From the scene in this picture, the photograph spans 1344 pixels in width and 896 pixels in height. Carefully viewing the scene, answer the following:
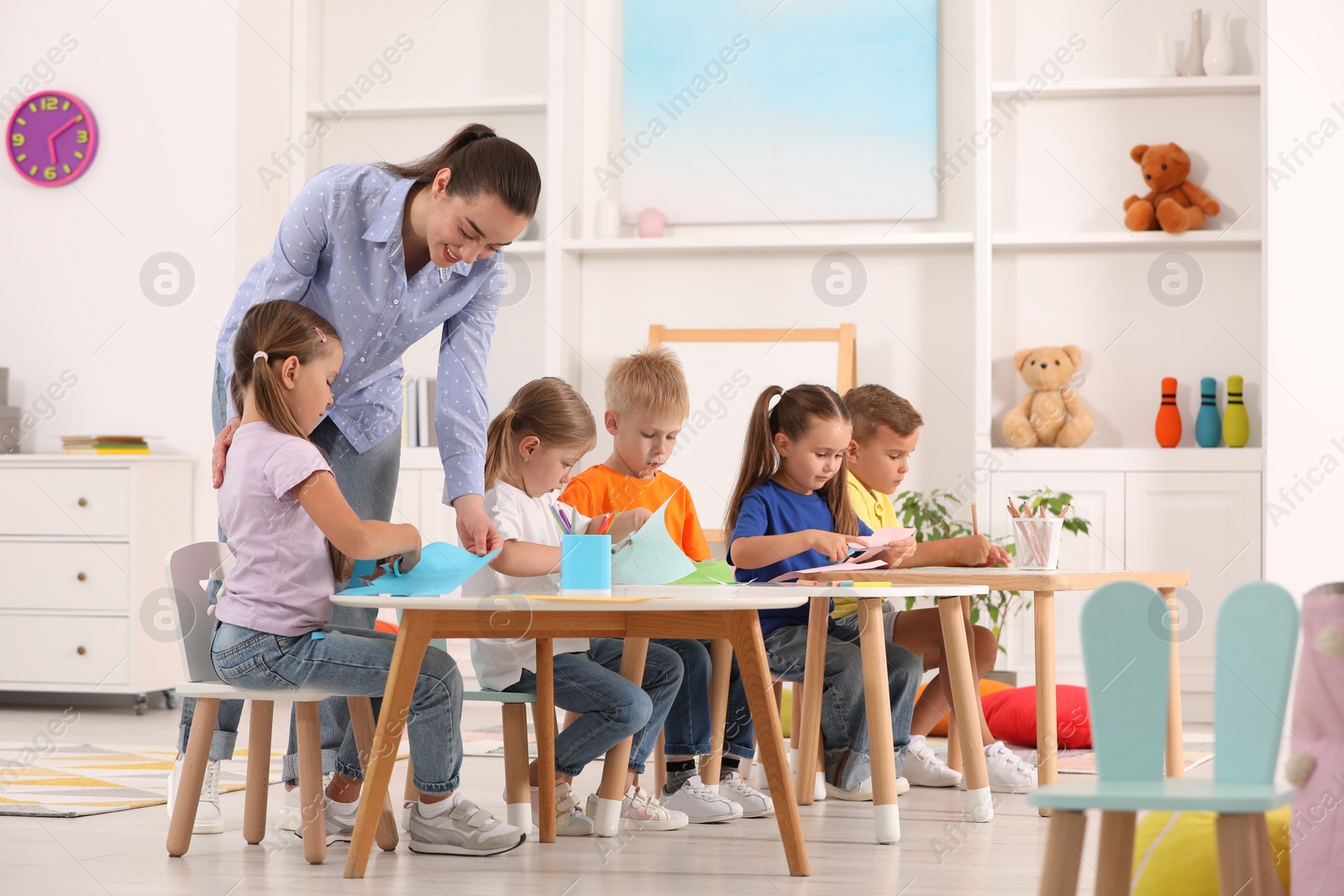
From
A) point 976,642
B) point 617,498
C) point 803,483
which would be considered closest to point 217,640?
point 617,498

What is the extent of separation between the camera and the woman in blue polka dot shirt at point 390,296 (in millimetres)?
1900

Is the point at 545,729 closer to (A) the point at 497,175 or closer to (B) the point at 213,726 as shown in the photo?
(B) the point at 213,726

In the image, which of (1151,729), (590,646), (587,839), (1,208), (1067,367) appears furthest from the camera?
(1,208)

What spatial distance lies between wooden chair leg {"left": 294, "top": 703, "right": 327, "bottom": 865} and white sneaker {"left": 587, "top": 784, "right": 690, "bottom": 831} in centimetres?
47

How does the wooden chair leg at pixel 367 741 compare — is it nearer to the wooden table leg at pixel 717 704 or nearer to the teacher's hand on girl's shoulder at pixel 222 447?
the teacher's hand on girl's shoulder at pixel 222 447

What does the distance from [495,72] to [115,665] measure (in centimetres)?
231

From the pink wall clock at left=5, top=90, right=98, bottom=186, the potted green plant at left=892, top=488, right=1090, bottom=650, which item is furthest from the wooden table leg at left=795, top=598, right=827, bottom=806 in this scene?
the pink wall clock at left=5, top=90, right=98, bottom=186

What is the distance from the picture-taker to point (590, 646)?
249 centimetres

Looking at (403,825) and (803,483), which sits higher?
(803,483)

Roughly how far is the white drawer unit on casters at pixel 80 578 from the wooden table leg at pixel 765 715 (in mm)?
2662

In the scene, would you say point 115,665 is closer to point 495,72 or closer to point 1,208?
point 1,208

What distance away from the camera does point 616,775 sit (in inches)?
87.4

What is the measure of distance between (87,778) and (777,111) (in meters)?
2.95

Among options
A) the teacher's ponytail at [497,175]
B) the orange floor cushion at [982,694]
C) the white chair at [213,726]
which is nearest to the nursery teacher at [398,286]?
the teacher's ponytail at [497,175]
